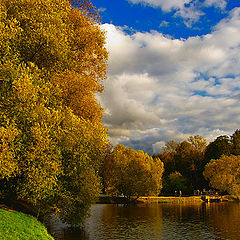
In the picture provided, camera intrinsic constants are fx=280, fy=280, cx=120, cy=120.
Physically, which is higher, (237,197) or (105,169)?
(105,169)

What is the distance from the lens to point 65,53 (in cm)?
1938

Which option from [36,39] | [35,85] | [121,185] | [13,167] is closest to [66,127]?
[35,85]

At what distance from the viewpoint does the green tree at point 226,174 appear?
76.1 m

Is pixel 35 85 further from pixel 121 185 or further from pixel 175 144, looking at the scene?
pixel 175 144

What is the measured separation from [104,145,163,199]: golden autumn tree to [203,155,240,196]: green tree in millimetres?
16179

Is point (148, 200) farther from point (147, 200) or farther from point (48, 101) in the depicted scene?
point (48, 101)

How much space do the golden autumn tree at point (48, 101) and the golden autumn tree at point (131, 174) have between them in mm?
46651

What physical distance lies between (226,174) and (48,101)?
6936 centimetres

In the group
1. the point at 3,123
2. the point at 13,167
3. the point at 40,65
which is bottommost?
the point at 13,167

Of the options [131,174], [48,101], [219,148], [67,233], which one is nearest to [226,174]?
[219,148]

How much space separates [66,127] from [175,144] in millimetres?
106760

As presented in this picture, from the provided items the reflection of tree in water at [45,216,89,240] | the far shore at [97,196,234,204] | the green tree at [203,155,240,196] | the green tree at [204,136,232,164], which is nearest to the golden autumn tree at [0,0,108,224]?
the reflection of tree in water at [45,216,89,240]

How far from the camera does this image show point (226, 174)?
7662 cm

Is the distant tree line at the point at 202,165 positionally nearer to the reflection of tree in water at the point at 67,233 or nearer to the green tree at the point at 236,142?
the green tree at the point at 236,142
